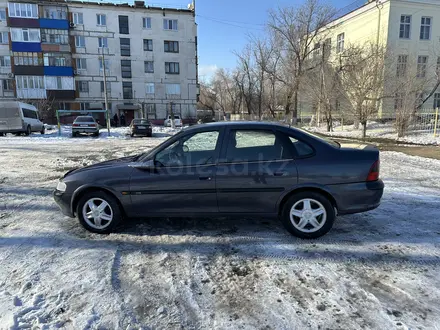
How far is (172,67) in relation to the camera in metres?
43.3

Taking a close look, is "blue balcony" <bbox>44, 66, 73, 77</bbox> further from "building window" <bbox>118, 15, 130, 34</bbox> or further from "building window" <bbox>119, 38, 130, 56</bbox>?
"building window" <bbox>118, 15, 130, 34</bbox>

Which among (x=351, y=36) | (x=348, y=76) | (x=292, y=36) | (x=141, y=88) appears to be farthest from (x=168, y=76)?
(x=348, y=76)

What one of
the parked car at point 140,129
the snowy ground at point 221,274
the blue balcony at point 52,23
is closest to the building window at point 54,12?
the blue balcony at point 52,23

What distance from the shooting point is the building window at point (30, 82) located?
3891cm

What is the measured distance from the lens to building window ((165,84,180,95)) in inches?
1709

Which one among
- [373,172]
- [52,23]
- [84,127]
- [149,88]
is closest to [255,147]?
[373,172]

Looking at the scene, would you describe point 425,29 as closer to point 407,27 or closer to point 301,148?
point 407,27

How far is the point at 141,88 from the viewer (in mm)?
42406

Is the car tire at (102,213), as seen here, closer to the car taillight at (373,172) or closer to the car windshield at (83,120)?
the car taillight at (373,172)

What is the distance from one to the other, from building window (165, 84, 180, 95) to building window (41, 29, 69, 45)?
14527 mm

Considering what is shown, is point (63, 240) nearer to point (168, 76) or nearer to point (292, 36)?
point (292, 36)

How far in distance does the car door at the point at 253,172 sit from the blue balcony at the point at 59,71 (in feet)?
141

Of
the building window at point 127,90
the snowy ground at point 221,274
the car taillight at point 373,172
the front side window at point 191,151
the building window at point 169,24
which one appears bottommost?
the snowy ground at point 221,274

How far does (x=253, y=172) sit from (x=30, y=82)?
45.3 metres
